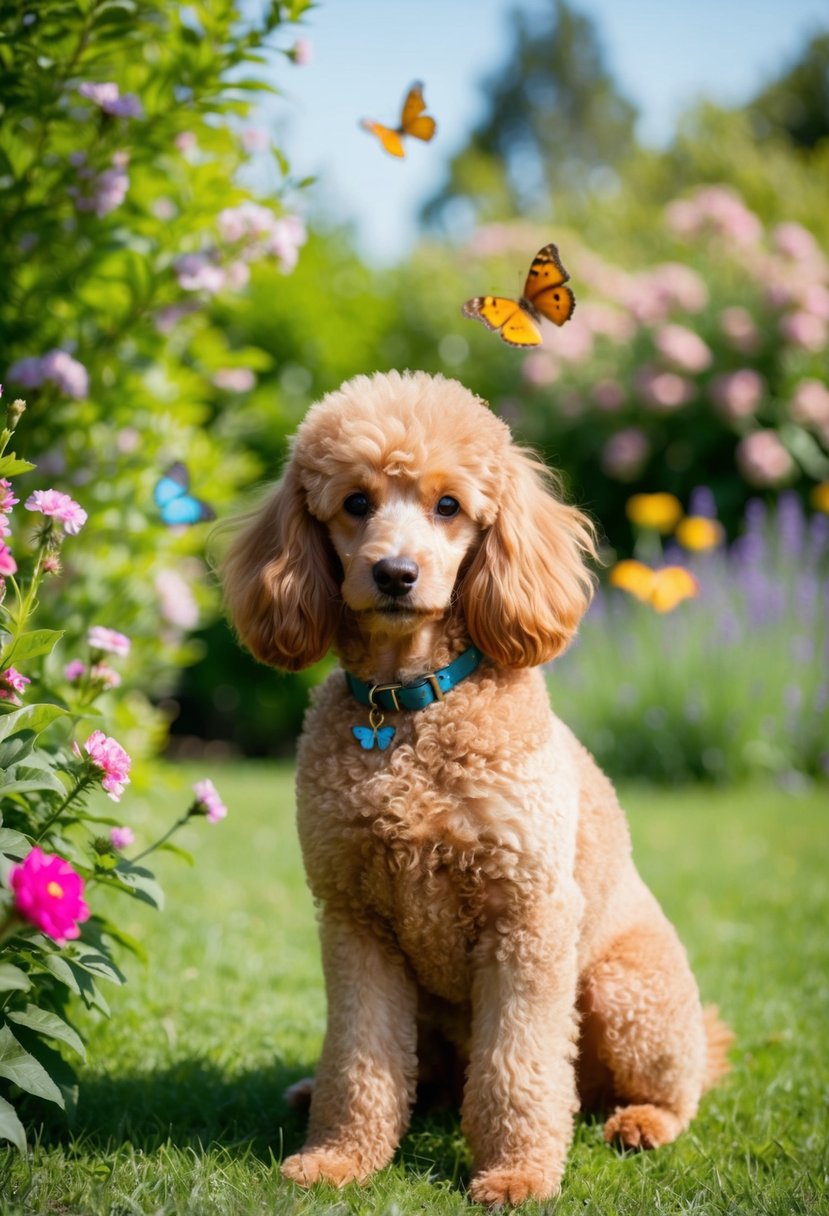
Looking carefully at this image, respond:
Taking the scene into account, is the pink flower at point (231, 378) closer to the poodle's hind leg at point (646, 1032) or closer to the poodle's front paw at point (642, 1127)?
the poodle's hind leg at point (646, 1032)

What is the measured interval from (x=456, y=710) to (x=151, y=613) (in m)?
2.42

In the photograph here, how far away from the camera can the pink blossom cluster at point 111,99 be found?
2918 mm

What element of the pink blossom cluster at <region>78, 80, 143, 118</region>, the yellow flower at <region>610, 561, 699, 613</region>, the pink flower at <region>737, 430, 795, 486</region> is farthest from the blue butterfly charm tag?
the pink flower at <region>737, 430, 795, 486</region>

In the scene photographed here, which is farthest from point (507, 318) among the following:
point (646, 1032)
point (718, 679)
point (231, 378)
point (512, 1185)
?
point (718, 679)

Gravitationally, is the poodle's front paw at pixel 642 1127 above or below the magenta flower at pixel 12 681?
below

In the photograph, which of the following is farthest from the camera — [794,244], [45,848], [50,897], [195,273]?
[794,244]

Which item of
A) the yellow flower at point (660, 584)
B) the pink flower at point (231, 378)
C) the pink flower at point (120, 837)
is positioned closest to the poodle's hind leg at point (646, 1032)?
the pink flower at point (120, 837)

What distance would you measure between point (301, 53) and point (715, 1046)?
2.90 m

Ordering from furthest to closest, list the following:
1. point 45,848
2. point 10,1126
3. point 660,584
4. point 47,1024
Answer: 1. point 660,584
2. point 45,848
3. point 47,1024
4. point 10,1126

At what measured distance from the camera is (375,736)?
2.46 m

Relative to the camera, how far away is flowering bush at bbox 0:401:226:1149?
5.76 feet

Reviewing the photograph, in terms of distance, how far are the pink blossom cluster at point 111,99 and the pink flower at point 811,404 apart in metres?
6.50

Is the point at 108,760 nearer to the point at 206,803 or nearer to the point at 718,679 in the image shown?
the point at 206,803

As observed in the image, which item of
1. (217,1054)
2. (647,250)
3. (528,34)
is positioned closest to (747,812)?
(217,1054)
